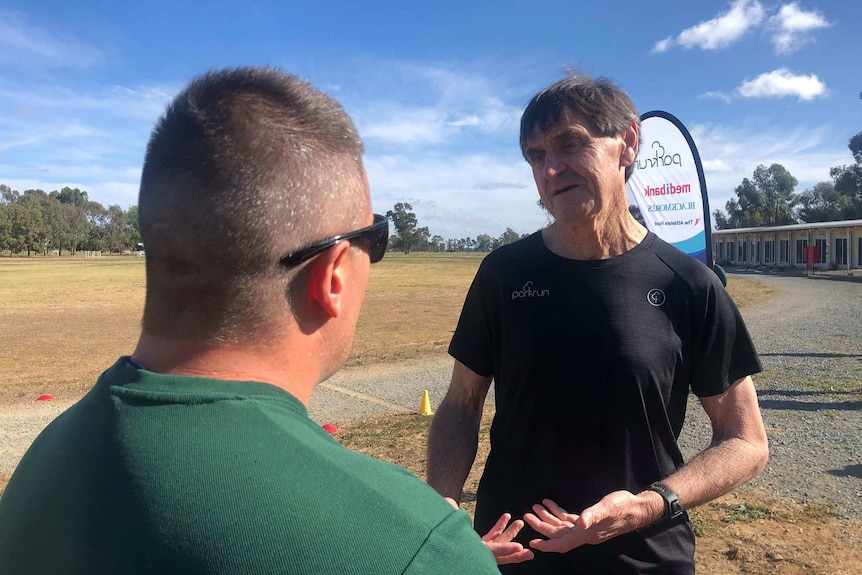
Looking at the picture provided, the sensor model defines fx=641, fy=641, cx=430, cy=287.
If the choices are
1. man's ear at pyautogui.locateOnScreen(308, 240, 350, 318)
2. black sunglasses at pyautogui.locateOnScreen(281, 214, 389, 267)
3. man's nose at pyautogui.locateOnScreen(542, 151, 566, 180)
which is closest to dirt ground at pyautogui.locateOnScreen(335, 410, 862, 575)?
man's nose at pyautogui.locateOnScreen(542, 151, 566, 180)

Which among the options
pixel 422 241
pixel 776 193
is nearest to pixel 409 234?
pixel 422 241

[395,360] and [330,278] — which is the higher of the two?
[330,278]

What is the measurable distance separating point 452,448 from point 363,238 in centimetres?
126

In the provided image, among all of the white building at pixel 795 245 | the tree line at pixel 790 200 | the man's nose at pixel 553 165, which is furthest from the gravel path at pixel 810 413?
the tree line at pixel 790 200

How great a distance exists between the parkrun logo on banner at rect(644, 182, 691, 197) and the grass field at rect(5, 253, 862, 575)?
2545mm

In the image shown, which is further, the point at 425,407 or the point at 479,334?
the point at 425,407

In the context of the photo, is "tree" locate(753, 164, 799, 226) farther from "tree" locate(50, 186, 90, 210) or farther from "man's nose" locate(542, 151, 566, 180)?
"tree" locate(50, 186, 90, 210)

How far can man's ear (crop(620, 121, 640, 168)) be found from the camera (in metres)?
2.31

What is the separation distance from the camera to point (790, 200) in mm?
92000

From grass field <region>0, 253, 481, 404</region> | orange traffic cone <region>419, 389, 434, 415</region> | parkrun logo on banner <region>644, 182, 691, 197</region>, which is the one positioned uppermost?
parkrun logo on banner <region>644, 182, 691, 197</region>

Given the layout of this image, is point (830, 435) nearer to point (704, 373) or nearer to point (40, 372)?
point (704, 373)

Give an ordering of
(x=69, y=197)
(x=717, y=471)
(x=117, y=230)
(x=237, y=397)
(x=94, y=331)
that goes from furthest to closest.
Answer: (x=69, y=197) < (x=117, y=230) < (x=94, y=331) < (x=717, y=471) < (x=237, y=397)

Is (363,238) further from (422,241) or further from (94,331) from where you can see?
(422,241)

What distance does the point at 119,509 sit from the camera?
2.86 feet
